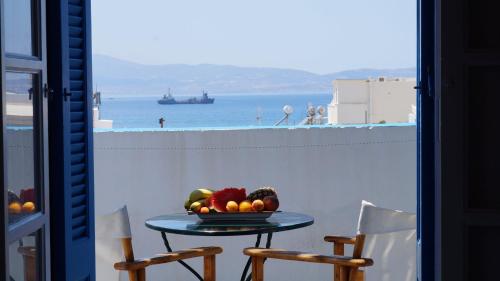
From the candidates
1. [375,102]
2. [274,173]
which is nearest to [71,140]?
[274,173]

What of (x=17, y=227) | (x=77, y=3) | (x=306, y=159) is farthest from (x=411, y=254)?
(x=17, y=227)

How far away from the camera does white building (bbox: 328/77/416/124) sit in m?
24.5

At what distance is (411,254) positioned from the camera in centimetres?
418

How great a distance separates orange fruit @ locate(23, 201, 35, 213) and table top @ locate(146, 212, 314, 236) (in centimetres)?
105

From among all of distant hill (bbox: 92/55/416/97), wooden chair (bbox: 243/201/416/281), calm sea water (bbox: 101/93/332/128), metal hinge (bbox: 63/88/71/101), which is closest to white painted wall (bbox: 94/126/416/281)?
wooden chair (bbox: 243/201/416/281)

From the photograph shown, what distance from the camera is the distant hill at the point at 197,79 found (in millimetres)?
61750

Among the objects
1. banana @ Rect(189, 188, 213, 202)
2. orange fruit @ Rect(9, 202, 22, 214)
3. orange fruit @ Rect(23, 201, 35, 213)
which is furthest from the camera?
banana @ Rect(189, 188, 213, 202)

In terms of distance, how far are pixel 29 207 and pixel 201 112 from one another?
5821 cm

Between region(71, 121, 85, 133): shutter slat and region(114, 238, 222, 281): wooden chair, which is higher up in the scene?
region(71, 121, 85, 133): shutter slat

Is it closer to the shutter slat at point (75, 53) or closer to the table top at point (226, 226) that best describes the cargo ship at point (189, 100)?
the table top at point (226, 226)

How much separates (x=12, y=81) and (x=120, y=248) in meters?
1.63

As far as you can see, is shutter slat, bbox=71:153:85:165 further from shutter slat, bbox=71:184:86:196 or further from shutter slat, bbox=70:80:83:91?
shutter slat, bbox=70:80:83:91

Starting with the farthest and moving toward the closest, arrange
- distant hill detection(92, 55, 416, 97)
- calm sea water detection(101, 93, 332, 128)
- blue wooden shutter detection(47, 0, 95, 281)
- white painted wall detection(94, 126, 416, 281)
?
distant hill detection(92, 55, 416, 97) → calm sea water detection(101, 93, 332, 128) → white painted wall detection(94, 126, 416, 281) → blue wooden shutter detection(47, 0, 95, 281)

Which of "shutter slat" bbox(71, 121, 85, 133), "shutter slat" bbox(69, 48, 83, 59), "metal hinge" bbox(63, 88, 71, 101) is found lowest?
"shutter slat" bbox(71, 121, 85, 133)
